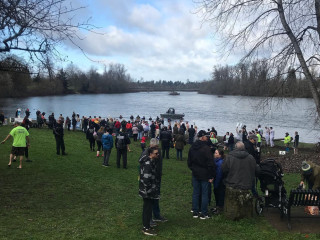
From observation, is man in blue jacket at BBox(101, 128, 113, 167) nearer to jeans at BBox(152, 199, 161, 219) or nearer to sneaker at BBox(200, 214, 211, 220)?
jeans at BBox(152, 199, 161, 219)

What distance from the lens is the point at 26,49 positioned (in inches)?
268

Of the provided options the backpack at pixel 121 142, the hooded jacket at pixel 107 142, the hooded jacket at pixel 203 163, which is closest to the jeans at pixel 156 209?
the hooded jacket at pixel 203 163

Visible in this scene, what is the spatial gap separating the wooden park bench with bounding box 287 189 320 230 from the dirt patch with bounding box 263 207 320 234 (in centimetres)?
19

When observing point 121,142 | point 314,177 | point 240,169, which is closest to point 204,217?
point 240,169

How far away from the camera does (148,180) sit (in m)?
5.23

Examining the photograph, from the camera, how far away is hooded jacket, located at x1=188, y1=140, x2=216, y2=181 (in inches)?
236

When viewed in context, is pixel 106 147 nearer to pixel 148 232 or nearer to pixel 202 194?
pixel 202 194

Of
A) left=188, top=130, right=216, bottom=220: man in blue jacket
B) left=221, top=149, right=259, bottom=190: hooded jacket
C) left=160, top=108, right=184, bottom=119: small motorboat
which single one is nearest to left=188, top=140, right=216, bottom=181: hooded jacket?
left=188, top=130, right=216, bottom=220: man in blue jacket

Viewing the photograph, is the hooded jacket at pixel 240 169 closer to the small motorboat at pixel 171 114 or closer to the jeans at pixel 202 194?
the jeans at pixel 202 194

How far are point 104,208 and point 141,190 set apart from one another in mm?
1894

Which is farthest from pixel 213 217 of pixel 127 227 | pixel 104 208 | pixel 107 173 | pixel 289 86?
pixel 289 86

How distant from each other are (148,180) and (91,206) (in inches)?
90.4

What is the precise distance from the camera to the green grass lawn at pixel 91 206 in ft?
17.4

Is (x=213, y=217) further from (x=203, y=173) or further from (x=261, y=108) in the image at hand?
(x=261, y=108)
